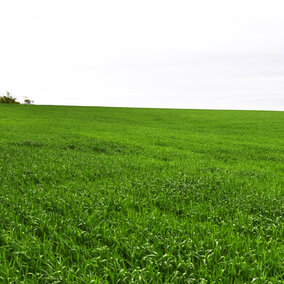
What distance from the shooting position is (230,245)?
3.78m

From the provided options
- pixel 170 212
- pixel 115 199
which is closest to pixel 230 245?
pixel 170 212

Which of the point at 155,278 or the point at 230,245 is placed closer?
the point at 155,278

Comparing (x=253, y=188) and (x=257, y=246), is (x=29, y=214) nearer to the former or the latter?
(x=257, y=246)

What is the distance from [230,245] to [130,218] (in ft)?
5.96

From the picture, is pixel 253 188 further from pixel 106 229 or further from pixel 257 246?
pixel 106 229

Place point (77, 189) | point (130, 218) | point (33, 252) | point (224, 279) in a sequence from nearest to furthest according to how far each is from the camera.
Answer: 1. point (224, 279)
2. point (33, 252)
3. point (130, 218)
4. point (77, 189)

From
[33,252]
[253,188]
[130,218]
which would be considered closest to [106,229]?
[130,218]

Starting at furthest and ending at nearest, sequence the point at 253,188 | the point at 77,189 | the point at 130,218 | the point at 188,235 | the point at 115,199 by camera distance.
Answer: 1. the point at 253,188
2. the point at 77,189
3. the point at 115,199
4. the point at 130,218
5. the point at 188,235

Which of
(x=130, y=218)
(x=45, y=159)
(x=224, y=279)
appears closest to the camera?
(x=224, y=279)

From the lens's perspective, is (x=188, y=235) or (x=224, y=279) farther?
(x=188, y=235)

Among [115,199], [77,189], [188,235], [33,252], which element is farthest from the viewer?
[77,189]

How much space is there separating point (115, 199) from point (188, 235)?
6.89 feet

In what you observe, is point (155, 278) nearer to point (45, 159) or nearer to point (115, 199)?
point (115, 199)

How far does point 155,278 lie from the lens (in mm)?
3191
